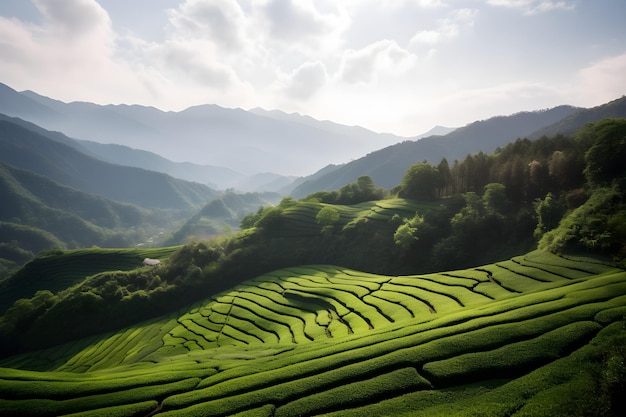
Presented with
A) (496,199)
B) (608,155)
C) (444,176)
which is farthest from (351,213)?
(608,155)

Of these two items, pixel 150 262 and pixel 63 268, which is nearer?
pixel 150 262

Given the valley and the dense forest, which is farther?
the dense forest

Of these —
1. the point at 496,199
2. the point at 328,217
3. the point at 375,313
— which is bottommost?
the point at 375,313

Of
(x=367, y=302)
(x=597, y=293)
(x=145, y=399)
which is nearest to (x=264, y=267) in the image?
(x=367, y=302)

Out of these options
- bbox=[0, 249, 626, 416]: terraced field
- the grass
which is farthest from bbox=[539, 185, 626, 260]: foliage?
the grass

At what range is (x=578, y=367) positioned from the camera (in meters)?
13.5

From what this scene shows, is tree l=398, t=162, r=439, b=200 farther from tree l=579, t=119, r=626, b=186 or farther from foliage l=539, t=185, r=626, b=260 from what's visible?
foliage l=539, t=185, r=626, b=260

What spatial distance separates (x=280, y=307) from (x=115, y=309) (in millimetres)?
37774

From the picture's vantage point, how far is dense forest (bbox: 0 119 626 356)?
5253 centimetres

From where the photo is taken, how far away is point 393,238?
67.8 meters

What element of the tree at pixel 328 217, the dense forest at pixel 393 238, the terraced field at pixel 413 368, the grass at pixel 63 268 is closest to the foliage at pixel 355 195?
the dense forest at pixel 393 238

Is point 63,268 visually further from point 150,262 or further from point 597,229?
point 597,229

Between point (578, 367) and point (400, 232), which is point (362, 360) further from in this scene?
point (400, 232)

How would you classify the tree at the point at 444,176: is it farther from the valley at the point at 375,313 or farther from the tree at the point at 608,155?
the tree at the point at 608,155
